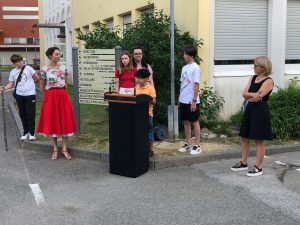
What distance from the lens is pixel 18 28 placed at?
82.4m

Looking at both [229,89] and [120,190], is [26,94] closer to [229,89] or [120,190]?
[120,190]

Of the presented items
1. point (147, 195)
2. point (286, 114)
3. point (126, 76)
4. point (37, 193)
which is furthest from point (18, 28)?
point (147, 195)

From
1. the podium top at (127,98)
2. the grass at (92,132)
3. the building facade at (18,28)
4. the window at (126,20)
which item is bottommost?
the grass at (92,132)

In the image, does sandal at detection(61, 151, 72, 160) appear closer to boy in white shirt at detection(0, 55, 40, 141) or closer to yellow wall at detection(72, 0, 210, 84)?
boy in white shirt at detection(0, 55, 40, 141)

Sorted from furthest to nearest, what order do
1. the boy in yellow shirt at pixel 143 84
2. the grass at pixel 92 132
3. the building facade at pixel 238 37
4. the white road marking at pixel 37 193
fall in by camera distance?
the building facade at pixel 238 37, the grass at pixel 92 132, the boy in yellow shirt at pixel 143 84, the white road marking at pixel 37 193

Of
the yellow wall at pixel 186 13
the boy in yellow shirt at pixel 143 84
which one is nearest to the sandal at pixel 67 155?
the boy in yellow shirt at pixel 143 84

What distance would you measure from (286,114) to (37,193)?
5.11 meters

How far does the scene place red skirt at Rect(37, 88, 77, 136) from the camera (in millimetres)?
7309

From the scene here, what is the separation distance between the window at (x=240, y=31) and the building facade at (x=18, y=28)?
74904 millimetres

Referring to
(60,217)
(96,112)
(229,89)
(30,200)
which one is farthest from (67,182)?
(96,112)

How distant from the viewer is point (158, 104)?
884cm

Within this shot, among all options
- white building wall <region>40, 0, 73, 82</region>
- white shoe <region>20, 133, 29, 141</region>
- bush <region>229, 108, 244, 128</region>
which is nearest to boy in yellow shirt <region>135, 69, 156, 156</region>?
white shoe <region>20, 133, 29, 141</region>

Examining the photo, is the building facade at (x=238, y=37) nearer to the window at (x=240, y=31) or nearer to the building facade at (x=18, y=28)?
the window at (x=240, y=31)

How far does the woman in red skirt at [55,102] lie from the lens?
7266 millimetres
